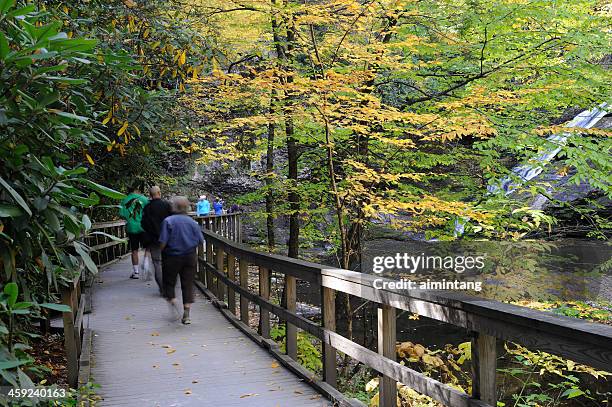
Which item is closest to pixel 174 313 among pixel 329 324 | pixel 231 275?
pixel 231 275

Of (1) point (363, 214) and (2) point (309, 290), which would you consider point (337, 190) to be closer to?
(1) point (363, 214)

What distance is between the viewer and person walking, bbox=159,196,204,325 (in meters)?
7.43

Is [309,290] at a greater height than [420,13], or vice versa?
[420,13]

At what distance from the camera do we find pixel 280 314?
5.70 metres

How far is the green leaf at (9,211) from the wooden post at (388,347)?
7.70 feet

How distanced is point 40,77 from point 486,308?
8.14ft

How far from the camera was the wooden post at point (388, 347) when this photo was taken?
3.86 meters

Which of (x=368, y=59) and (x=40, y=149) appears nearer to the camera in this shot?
(x=40, y=149)

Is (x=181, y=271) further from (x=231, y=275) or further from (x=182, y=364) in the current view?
(x=182, y=364)

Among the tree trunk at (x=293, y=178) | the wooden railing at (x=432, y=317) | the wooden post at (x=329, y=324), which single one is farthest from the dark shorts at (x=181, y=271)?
the tree trunk at (x=293, y=178)

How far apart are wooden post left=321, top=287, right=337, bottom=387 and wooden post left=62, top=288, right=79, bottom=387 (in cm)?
215

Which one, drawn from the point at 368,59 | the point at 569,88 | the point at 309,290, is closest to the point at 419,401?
the point at 368,59

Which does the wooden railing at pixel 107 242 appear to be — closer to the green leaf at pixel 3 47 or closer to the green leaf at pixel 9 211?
the green leaf at pixel 9 211

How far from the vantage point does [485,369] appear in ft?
9.63
